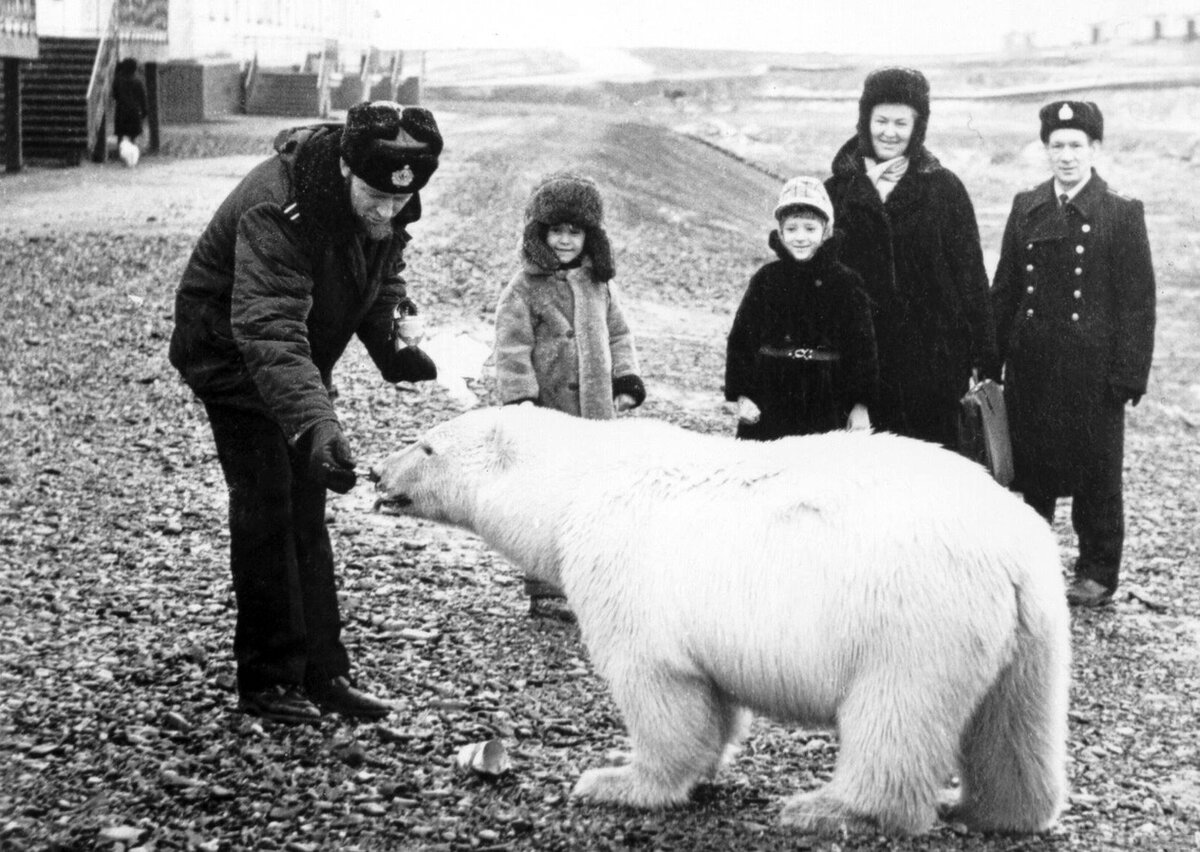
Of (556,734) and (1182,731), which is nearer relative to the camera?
(556,734)

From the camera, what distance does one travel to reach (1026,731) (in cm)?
428

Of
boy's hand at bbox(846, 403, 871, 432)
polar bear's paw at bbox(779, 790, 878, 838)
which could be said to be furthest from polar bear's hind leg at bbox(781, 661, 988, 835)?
boy's hand at bbox(846, 403, 871, 432)

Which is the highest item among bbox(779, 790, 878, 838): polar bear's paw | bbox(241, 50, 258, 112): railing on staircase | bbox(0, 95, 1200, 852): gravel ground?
bbox(241, 50, 258, 112): railing on staircase

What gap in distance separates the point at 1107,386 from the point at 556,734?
3.18 meters

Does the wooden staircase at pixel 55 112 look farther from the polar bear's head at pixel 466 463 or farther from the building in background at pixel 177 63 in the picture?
the polar bear's head at pixel 466 463

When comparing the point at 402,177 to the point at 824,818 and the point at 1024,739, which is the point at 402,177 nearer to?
the point at 824,818

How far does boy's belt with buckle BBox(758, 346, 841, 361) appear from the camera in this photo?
5.76 metres

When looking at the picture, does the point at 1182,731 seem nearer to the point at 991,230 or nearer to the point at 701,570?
the point at 701,570

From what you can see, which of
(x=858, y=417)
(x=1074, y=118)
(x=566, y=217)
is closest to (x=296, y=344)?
(x=566, y=217)

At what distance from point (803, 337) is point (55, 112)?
19749mm

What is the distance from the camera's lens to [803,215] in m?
5.69

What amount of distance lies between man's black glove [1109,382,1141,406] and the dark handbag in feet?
2.64

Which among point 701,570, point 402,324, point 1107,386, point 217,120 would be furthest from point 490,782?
point 217,120

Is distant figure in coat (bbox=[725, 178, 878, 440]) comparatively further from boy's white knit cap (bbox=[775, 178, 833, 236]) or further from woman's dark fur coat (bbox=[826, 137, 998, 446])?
woman's dark fur coat (bbox=[826, 137, 998, 446])
